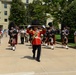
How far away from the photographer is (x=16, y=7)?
82688 mm

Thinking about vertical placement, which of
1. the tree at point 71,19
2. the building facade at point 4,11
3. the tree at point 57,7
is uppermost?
the building facade at point 4,11

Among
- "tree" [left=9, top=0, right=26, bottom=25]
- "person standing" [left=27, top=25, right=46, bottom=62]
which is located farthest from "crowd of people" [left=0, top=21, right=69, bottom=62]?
"tree" [left=9, top=0, right=26, bottom=25]

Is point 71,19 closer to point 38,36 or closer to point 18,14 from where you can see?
point 38,36

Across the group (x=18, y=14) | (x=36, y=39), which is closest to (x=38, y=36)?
(x=36, y=39)

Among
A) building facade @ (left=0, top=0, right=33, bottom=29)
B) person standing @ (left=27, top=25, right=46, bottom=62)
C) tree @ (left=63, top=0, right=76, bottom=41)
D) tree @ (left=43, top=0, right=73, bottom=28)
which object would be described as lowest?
person standing @ (left=27, top=25, right=46, bottom=62)

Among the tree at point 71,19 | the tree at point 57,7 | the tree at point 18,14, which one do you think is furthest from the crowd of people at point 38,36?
the tree at point 18,14

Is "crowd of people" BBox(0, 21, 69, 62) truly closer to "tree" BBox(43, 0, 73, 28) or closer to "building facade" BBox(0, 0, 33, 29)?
"tree" BBox(43, 0, 73, 28)

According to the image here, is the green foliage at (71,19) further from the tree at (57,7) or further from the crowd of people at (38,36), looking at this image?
the tree at (57,7)

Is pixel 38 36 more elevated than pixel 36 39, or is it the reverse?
A: pixel 38 36

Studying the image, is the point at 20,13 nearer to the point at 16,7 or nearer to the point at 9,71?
the point at 16,7

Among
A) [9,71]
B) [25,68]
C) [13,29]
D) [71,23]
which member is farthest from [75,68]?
[71,23]

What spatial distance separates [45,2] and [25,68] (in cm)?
3921

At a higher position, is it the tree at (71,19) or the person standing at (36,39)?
the tree at (71,19)

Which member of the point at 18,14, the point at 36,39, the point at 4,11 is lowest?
the point at 36,39
